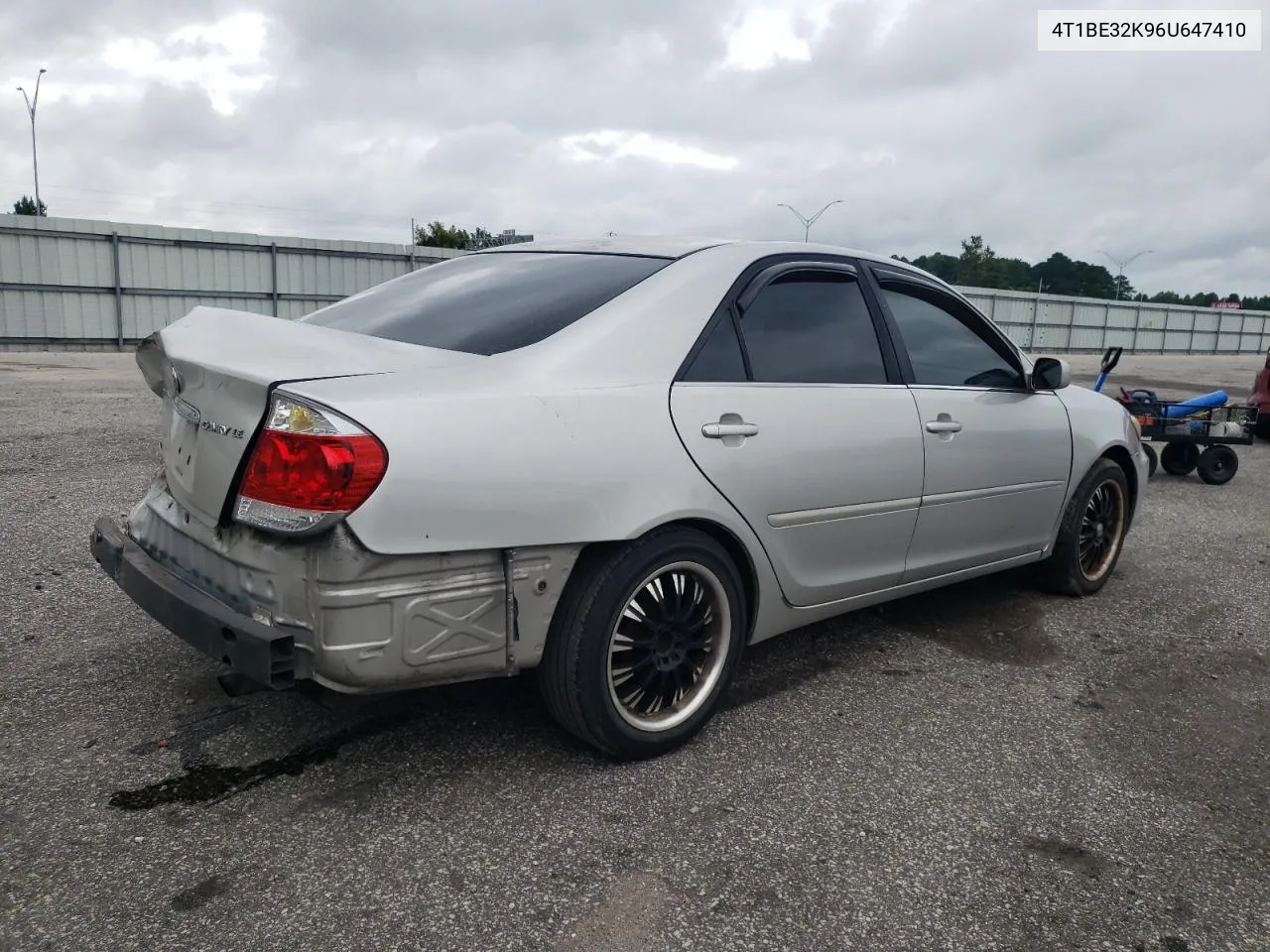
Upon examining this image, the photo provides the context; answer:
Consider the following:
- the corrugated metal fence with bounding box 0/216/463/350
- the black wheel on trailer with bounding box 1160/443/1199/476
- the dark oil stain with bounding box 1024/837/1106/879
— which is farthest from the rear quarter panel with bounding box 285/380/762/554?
the corrugated metal fence with bounding box 0/216/463/350

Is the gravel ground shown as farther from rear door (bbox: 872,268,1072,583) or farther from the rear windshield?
the rear windshield

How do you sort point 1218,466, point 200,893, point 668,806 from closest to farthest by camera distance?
point 200,893 → point 668,806 → point 1218,466

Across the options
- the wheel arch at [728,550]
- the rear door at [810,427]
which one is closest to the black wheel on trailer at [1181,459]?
the rear door at [810,427]

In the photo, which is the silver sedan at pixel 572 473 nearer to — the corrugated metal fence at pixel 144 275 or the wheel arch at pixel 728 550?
the wheel arch at pixel 728 550

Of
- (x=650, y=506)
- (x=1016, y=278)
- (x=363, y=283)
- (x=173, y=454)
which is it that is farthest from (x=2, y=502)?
(x=1016, y=278)

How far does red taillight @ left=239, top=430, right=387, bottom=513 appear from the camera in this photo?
227cm

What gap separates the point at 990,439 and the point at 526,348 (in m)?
2.10

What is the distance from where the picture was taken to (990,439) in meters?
3.91

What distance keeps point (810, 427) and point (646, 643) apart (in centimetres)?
90

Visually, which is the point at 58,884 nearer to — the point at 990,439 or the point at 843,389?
the point at 843,389

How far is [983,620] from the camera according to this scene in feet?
14.4

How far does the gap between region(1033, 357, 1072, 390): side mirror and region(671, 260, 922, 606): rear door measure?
0.99 meters

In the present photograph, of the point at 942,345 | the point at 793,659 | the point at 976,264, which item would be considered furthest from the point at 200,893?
the point at 976,264

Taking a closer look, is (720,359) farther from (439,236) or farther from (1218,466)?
(439,236)
